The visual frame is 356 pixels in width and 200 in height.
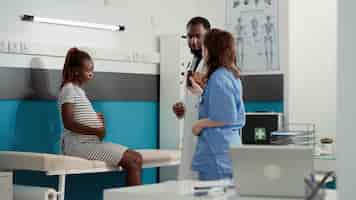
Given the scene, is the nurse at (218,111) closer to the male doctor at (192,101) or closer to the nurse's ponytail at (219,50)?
the nurse's ponytail at (219,50)

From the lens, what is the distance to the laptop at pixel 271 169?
275cm

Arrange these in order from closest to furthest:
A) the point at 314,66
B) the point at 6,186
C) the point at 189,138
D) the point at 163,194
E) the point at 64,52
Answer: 1. the point at 163,194
2. the point at 189,138
3. the point at 6,186
4. the point at 64,52
5. the point at 314,66

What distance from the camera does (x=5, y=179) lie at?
541 cm

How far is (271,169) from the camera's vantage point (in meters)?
2.78

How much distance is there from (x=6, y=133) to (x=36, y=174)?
51cm

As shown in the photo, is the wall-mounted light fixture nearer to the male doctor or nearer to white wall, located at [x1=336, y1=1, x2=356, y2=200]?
the male doctor

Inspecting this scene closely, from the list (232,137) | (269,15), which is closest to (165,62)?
(269,15)

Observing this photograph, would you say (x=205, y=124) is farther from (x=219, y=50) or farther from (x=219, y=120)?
(x=219, y=50)

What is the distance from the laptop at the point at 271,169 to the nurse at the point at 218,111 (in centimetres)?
133

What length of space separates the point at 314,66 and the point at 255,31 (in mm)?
832

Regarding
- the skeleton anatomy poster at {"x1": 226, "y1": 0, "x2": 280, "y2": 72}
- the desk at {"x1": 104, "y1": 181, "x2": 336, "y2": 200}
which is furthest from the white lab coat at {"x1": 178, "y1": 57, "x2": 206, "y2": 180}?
the skeleton anatomy poster at {"x1": 226, "y1": 0, "x2": 280, "y2": 72}

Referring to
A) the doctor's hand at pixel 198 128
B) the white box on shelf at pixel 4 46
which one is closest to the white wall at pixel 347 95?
the doctor's hand at pixel 198 128

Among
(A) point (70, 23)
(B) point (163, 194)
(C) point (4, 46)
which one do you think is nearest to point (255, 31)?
(A) point (70, 23)

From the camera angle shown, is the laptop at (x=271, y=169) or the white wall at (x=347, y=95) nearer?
the white wall at (x=347, y=95)
